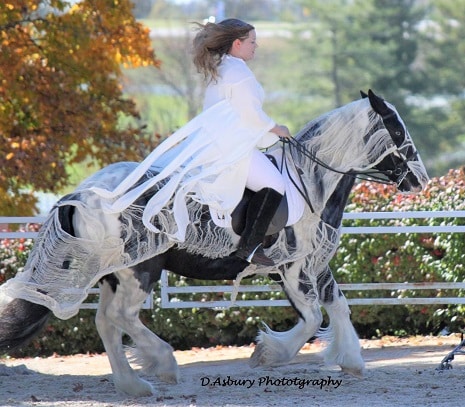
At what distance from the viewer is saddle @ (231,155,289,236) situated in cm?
692

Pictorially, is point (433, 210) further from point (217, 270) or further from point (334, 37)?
point (334, 37)

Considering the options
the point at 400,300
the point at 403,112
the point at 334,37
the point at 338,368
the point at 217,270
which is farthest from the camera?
the point at 334,37

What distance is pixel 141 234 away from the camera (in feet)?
21.9

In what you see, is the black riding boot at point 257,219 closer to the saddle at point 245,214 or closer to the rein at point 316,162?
the saddle at point 245,214

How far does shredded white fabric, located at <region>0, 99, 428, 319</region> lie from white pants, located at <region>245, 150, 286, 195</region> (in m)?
0.36

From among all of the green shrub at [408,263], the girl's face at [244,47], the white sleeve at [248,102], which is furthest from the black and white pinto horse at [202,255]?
the green shrub at [408,263]

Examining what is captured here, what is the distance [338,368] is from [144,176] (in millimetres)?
2301

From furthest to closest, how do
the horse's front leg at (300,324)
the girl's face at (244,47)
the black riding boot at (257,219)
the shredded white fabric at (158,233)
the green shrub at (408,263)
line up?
the green shrub at (408,263) < the horse's front leg at (300,324) < the girl's face at (244,47) < the black riding boot at (257,219) < the shredded white fabric at (158,233)

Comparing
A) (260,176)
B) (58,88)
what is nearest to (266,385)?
(260,176)

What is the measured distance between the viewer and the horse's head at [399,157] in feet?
23.9

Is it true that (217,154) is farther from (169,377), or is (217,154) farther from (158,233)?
(169,377)

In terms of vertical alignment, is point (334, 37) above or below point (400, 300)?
above

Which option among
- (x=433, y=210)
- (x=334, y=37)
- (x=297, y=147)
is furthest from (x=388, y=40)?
(x=297, y=147)

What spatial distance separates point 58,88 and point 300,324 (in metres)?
4.56
